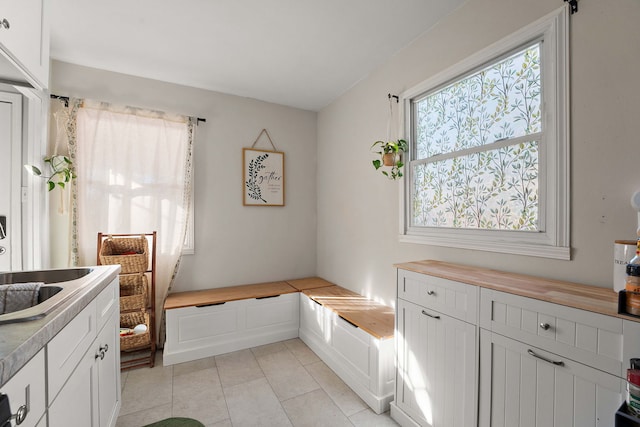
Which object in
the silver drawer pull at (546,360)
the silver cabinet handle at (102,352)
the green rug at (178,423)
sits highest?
the silver drawer pull at (546,360)

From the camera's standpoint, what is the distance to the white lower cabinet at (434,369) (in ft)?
4.64

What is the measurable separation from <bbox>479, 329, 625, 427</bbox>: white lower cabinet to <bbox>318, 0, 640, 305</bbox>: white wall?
19.5 inches

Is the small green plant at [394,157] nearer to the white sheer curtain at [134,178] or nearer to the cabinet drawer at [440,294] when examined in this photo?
the cabinet drawer at [440,294]

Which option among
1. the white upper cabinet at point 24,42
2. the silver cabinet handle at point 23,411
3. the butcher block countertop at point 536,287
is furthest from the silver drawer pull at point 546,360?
the white upper cabinet at point 24,42

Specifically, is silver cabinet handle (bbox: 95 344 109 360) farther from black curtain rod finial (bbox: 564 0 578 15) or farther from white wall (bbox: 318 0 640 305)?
black curtain rod finial (bbox: 564 0 578 15)

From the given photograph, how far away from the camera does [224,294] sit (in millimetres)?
2945

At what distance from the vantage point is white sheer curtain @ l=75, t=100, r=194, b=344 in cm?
262

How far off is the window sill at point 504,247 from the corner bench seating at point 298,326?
0.69m

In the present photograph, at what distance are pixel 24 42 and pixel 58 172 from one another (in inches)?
59.8

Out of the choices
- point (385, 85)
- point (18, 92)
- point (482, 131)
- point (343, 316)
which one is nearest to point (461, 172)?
point (482, 131)

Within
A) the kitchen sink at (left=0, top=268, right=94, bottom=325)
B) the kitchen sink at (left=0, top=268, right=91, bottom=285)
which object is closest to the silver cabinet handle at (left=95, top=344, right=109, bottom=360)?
the kitchen sink at (left=0, top=268, right=94, bottom=325)

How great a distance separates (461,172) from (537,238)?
65 centimetres

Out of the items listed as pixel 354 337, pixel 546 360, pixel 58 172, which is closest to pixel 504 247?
pixel 546 360

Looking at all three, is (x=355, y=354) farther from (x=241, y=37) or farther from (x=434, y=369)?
(x=241, y=37)
